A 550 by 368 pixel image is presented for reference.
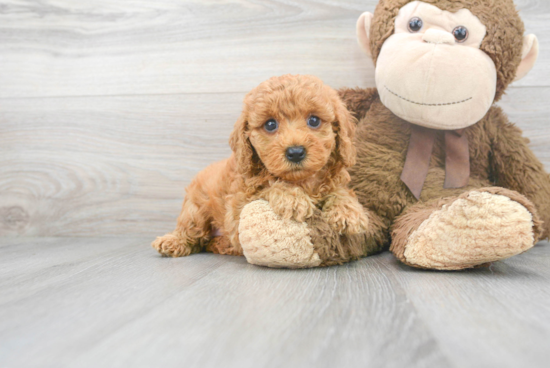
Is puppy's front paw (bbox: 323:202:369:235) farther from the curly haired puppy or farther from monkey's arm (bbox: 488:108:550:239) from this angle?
monkey's arm (bbox: 488:108:550:239)

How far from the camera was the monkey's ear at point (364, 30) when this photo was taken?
49.2 inches

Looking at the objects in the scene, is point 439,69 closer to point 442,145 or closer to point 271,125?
point 442,145

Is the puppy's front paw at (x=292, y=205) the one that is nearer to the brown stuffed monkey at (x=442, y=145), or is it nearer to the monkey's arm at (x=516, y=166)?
the brown stuffed monkey at (x=442, y=145)

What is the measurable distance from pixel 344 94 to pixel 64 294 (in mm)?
971

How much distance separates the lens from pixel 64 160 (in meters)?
1.63

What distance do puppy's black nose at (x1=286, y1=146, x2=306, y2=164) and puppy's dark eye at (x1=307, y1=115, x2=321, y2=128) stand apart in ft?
0.26

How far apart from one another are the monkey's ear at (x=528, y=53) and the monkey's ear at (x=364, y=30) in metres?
0.42

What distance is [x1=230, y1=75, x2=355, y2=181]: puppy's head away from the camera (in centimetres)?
90

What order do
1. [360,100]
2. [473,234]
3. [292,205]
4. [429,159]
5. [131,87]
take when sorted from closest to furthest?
[473,234] < [292,205] < [429,159] < [360,100] < [131,87]

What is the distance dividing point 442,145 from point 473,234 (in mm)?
435

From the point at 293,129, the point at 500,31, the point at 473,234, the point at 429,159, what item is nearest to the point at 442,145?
the point at 429,159

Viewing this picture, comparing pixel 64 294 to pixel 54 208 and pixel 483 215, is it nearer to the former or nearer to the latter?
pixel 483 215

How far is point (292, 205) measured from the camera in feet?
3.07

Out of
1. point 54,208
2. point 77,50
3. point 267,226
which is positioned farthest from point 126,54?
point 267,226
